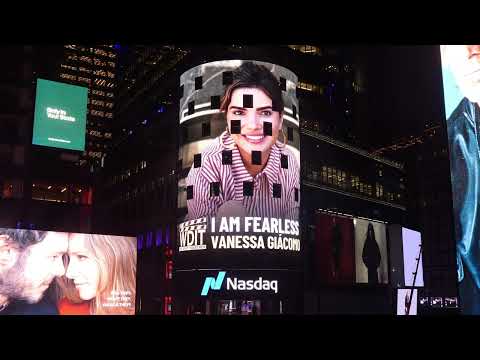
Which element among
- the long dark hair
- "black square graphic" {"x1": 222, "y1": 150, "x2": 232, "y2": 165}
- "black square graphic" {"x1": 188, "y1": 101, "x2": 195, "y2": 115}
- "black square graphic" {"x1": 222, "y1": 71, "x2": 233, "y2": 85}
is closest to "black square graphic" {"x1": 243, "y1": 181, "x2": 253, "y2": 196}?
"black square graphic" {"x1": 222, "y1": 150, "x2": 232, "y2": 165}

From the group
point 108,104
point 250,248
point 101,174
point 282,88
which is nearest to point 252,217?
point 250,248

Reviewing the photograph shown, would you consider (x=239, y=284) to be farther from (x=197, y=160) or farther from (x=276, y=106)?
(x=276, y=106)

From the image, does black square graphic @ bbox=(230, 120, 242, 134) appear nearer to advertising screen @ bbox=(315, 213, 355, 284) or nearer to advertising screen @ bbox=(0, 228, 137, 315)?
advertising screen @ bbox=(0, 228, 137, 315)

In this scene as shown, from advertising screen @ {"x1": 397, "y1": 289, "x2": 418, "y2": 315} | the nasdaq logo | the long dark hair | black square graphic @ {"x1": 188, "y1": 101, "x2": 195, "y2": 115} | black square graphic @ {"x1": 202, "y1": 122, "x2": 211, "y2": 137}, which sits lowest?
advertising screen @ {"x1": 397, "y1": 289, "x2": 418, "y2": 315}

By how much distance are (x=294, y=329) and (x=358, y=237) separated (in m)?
43.9

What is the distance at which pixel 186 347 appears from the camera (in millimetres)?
8258

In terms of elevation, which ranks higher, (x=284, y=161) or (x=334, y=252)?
(x=284, y=161)

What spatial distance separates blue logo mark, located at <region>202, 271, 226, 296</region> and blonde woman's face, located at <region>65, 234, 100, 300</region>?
7395 millimetres

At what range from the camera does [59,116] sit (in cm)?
3981

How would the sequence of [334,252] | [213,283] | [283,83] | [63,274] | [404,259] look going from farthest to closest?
[404,259] < [334,252] < [283,83] < [213,283] < [63,274]

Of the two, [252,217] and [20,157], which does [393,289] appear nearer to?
[252,217]

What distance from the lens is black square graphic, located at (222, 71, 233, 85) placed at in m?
40.7

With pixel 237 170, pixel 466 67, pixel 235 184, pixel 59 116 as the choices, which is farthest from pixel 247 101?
pixel 466 67

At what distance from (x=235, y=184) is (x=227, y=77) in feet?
25.8
